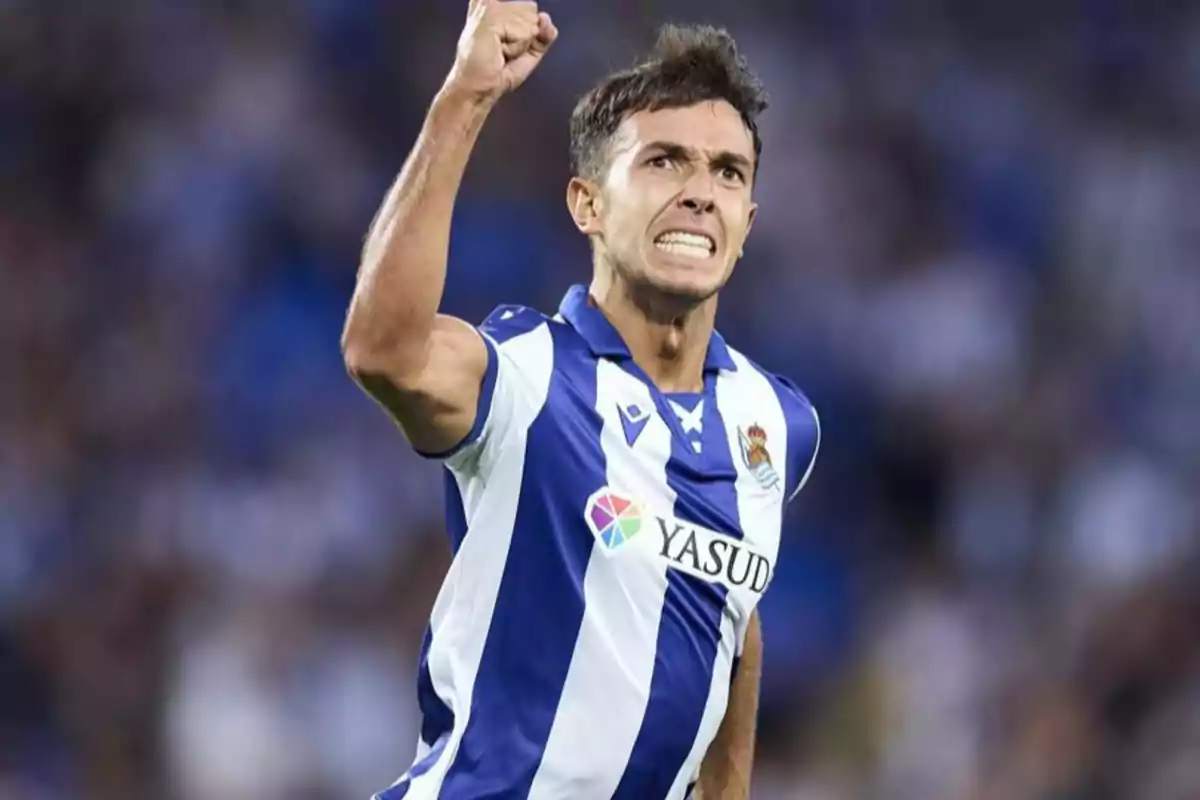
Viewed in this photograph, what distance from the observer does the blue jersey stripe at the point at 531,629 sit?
3275 mm

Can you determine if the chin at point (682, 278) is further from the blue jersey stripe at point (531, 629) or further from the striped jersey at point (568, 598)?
the blue jersey stripe at point (531, 629)

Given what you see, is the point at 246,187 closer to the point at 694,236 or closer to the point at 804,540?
the point at 804,540

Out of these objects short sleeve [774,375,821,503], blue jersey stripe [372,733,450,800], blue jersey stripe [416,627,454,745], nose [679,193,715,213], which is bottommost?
blue jersey stripe [372,733,450,800]

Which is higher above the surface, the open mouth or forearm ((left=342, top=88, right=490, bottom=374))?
the open mouth

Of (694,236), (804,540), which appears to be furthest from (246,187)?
(694,236)

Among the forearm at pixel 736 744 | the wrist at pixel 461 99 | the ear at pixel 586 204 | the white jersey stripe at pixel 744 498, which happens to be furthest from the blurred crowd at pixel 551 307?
the wrist at pixel 461 99

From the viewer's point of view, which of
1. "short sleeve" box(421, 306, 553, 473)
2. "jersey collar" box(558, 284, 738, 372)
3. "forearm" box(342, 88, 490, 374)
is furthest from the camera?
"jersey collar" box(558, 284, 738, 372)

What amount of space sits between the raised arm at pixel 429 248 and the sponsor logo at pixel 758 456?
76 centimetres

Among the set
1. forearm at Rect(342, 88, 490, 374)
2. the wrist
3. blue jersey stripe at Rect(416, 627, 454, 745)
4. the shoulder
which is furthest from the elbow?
the shoulder

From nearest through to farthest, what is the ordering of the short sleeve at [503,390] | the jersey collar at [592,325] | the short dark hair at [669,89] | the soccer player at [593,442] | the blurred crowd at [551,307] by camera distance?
1. the soccer player at [593,442]
2. the short sleeve at [503,390]
3. the jersey collar at [592,325]
4. the short dark hair at [669,89]
5. the blurred crowd at [551,307]

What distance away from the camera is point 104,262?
26.0 ft

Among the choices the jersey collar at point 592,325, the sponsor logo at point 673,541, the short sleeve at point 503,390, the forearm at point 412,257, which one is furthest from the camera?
the jersey collar at point 592,325

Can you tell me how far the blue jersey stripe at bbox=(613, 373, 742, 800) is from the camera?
11.0ft

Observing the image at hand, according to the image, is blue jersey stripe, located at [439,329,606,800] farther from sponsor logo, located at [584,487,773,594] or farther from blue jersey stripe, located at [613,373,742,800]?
blue jersey stripe, located at [613,373,742,800]
